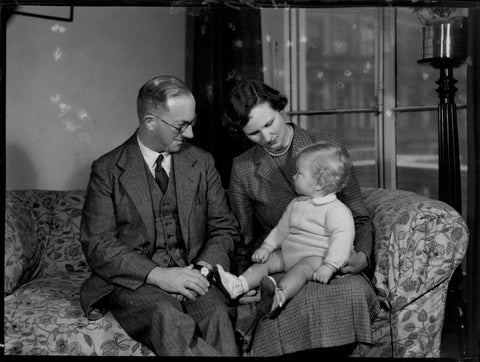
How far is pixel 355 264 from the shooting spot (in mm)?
2182

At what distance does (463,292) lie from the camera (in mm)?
2514

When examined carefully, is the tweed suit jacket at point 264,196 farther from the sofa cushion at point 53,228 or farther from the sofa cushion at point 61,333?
the sofa cushion at point 53,228

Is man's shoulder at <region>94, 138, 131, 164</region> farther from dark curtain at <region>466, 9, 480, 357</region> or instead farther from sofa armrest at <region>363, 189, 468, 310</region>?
dark curtain at <region>466, 9, 480, 357</region>

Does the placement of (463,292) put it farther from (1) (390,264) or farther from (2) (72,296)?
(2) (72,296)

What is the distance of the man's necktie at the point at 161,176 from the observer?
225 cm

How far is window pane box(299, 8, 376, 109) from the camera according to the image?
10.6 ft

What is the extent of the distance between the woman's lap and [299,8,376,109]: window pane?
53.1 inches

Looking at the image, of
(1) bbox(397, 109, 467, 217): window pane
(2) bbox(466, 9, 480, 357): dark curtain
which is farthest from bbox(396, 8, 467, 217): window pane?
(2) bbox(466, 9, 480, 357): dark curtain

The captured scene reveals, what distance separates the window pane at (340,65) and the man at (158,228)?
1.12 meters

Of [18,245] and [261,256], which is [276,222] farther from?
[18,245]

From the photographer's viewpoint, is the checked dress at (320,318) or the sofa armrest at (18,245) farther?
the sofa armrest at (18,245)

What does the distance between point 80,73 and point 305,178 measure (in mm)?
900

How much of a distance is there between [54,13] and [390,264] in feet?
4.74

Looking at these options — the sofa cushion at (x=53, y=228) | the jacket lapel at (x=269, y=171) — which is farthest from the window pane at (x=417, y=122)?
the sofa cushion at (x=53, y=228)
